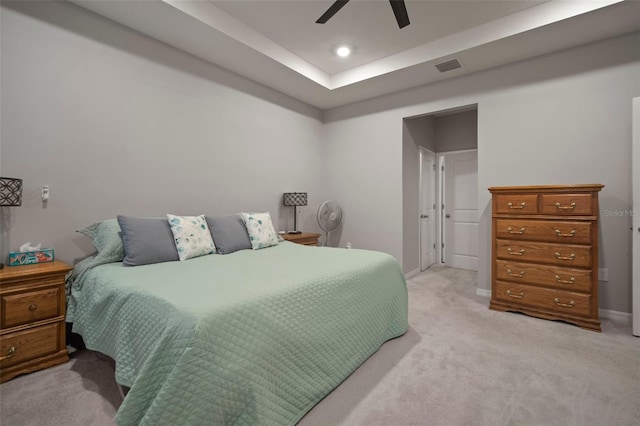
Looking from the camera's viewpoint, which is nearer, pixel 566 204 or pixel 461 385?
pixel 461 385

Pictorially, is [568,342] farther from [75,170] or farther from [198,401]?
[75,170]

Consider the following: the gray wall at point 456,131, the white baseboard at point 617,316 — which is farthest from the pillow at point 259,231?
the gray wall at point 456,131

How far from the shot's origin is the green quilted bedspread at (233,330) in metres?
1.16

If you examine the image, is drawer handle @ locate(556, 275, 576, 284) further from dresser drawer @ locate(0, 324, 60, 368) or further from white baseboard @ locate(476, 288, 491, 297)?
dresser drawer @ locate(0, 324, 60, 368)

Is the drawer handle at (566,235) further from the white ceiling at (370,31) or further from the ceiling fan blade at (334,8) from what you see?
the ceiling fan blade at (334,8)

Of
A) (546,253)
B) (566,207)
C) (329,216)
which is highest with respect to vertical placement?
(566,207)

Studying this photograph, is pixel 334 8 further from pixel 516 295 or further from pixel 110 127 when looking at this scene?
pixel 516 295


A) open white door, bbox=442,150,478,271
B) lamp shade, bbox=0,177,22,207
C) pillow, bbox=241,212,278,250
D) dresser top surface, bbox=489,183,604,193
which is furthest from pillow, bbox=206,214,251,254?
open white door, bbox=442,150,478,271

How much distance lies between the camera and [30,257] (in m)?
2.09

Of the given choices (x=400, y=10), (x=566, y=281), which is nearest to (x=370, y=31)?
(x=400, y=10)

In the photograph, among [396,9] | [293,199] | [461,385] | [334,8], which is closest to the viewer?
[461,385]

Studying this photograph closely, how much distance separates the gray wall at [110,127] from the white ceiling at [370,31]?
235mm

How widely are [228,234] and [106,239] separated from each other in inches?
36.4

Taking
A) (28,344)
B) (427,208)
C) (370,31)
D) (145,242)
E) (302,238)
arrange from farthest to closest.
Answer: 1. (427,208)
2. (302,238)
3. (370,31)
4. (145,242)
5. (28,344)
